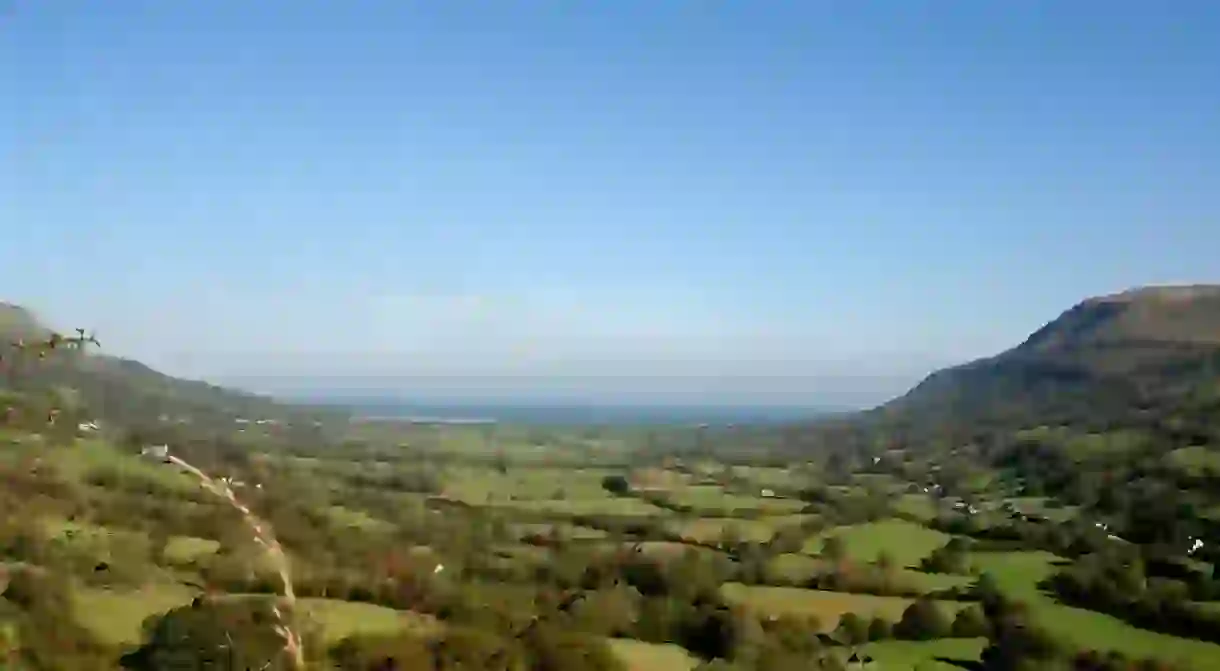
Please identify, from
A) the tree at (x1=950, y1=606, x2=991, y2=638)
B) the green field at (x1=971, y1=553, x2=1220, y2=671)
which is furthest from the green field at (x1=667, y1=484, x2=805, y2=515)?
the tree at (x1=950, y1=606, x2=991, y2=638)

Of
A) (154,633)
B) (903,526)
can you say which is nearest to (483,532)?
(903,526)

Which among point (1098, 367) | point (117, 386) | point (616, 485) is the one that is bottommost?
point (616, 485)

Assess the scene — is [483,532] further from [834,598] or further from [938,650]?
[938,650]

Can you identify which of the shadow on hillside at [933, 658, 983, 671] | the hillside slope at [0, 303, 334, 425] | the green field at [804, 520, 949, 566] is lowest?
the shadow on hillside at [933, 658, 983, 671]

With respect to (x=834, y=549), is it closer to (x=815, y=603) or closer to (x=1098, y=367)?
(x=815, y=603)

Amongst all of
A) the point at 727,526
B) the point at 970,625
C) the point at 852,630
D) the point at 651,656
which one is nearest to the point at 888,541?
the point at 727,526

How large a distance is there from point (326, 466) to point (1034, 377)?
82.4 metres

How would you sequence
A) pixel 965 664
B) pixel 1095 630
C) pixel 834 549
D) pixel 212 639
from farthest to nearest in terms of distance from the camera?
pixel 834 549
pixel 1095 630
pixel 965 664
pixel 212 639

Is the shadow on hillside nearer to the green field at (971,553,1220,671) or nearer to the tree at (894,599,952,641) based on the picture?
the tree at (894,599,952,641)

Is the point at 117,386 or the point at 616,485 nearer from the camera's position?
the point at 117,386

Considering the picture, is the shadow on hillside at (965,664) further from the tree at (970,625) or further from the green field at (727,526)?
the green field at (727,526)

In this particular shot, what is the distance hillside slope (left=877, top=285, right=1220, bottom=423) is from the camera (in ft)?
291

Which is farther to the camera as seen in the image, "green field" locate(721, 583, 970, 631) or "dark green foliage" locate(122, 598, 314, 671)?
"green field" locate(721, 583, 970, 631)

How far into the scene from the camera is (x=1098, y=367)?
10488 cm
